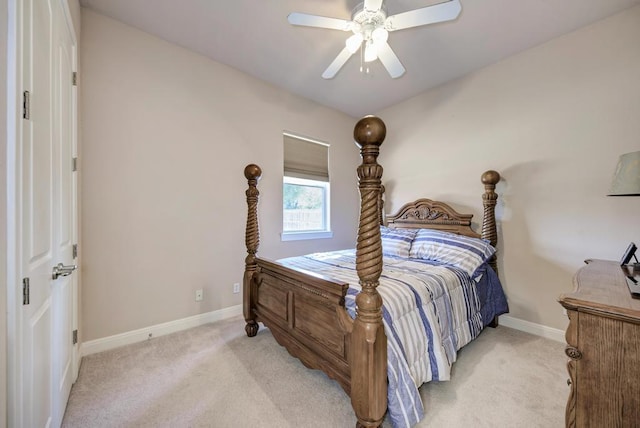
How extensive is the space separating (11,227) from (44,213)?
403 mm

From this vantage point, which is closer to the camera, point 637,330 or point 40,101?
point 637,330

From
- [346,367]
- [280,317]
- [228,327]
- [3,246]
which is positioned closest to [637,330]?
[346,367]

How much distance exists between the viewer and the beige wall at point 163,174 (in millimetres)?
2109

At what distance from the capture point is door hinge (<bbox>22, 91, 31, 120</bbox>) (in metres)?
0.90

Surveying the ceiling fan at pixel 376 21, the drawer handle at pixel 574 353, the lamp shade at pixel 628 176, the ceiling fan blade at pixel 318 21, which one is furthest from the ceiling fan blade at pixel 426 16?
the drawer handle at pixel 574 353

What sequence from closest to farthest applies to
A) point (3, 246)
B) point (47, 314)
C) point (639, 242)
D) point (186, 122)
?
1. point (3, 246)
2. point (47, 314)
3. point (639, 242)
4. point (186, 122)

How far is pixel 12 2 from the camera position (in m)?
0.84

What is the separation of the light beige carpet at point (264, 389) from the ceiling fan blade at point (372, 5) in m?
2.53

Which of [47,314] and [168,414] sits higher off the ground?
[47,314]

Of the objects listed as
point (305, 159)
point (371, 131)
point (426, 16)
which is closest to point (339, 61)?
point (426, 16)

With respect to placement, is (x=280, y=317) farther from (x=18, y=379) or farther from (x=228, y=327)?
(x=18, y=379)

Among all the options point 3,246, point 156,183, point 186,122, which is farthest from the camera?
point 186,122

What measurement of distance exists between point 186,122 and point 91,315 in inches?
76.1

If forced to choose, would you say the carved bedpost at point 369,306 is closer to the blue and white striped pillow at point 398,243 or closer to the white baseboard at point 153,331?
the blue and white striped pillow at point 398,243
